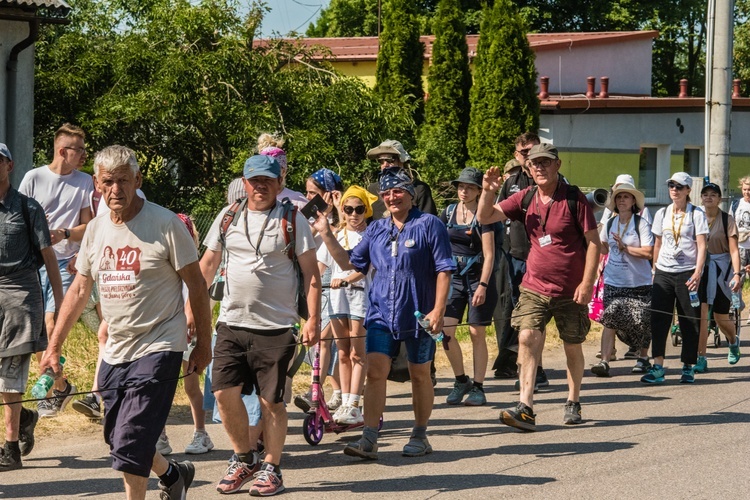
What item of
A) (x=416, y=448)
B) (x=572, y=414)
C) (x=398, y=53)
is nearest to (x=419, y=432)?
(x=416, y=448)

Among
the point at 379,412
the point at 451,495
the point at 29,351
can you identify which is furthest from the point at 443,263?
the point at 29,351

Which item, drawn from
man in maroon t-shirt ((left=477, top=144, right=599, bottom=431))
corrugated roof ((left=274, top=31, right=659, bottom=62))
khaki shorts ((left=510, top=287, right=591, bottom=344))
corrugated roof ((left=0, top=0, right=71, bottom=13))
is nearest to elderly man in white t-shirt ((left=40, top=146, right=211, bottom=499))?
man in maroon t-shirt ((left=477, top=144, right=599, bottom=431))

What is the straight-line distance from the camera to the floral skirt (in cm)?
1140

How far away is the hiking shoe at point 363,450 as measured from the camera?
7.65 m

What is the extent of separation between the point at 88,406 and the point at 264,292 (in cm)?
222

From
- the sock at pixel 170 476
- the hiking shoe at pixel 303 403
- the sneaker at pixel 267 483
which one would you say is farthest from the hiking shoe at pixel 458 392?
the sock at pixel 170 476

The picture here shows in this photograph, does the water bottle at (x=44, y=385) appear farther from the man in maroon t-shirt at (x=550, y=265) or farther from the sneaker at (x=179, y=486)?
the man in maroon t-shirt at (x=550, y=265)

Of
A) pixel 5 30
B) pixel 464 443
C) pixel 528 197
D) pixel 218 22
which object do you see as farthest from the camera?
pixel 218 22

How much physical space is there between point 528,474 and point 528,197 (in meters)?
2.45

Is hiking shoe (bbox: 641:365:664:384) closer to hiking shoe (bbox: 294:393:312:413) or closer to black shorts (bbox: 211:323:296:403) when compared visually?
hiking shoe (bbox: 294:393:312:413)

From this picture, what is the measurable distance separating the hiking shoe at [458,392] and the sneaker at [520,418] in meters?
1.38

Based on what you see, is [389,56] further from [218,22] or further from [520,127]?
[218,22]

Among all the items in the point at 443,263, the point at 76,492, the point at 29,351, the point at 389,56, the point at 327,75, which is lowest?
the point at 76,492

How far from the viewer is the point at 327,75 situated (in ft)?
61.0
